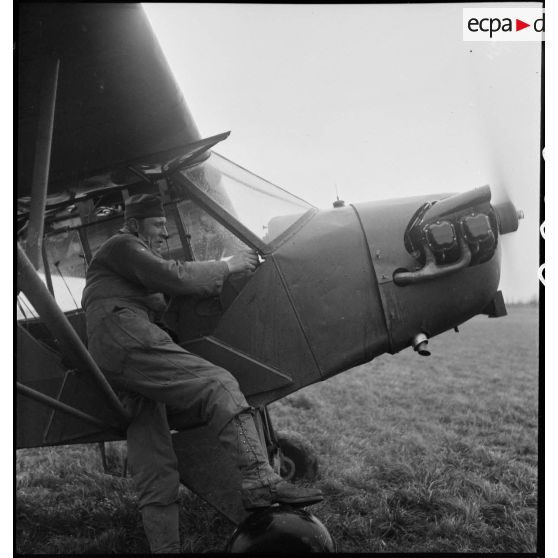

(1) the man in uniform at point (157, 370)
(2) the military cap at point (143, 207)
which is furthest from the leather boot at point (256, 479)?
(2) the military cap at point (143, 207)

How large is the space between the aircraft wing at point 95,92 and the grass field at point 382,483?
90.2 inches

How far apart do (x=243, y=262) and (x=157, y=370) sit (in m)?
0.76

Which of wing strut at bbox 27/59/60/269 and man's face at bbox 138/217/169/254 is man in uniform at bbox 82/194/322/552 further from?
wing strut at bbox 27/59/60/269

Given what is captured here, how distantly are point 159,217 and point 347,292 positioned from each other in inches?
47.1

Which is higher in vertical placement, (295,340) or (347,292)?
(347,292)

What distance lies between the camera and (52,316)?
8.95ft

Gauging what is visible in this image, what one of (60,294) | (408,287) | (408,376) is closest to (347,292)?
(408,287)

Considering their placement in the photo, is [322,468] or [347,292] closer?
[347,292]

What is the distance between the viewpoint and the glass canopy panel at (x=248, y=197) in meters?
3.42

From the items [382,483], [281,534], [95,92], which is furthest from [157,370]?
[382,483]

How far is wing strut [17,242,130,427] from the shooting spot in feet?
8.63

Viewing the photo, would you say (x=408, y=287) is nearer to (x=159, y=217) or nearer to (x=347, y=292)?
(x=347, y=292)

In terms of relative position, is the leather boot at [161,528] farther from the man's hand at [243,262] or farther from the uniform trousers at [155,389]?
the man's hand at [243,262]

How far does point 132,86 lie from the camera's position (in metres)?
3.01
